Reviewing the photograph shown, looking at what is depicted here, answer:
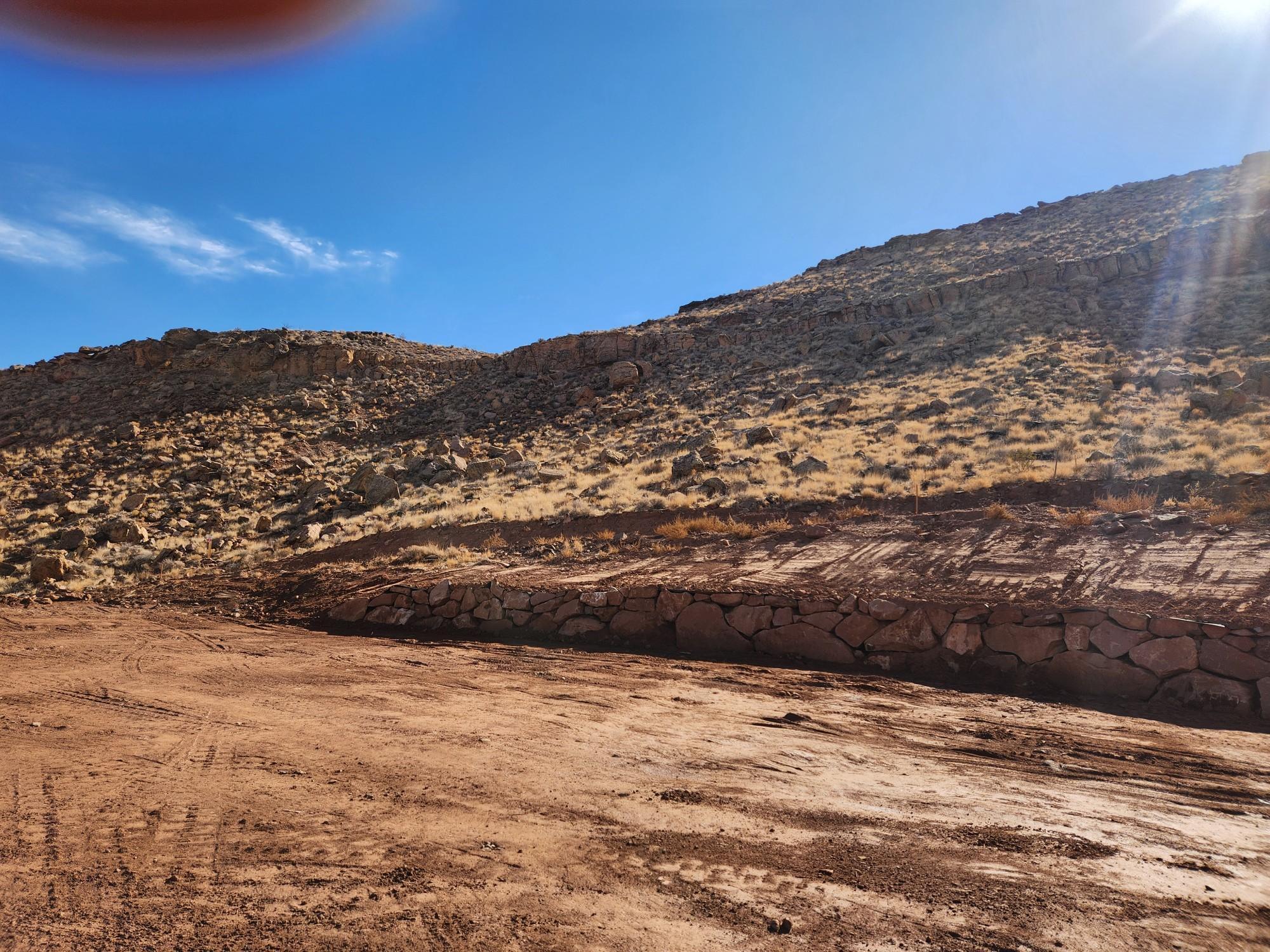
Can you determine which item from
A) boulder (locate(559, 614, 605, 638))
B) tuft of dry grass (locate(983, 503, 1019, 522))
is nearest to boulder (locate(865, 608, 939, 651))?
tuft of dry grass (locate(983, 503, 1019, 522))

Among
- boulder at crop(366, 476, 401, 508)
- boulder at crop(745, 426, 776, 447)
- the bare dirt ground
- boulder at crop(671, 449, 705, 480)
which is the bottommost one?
the bare dirt ground

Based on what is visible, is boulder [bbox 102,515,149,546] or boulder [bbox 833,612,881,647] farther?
boulder [bbox 102,515,149,546]

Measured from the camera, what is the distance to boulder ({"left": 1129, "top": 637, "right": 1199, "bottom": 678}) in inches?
262

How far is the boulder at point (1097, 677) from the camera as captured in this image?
682cm

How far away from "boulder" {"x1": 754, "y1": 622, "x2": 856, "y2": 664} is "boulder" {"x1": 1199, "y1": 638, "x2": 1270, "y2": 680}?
11.4ft

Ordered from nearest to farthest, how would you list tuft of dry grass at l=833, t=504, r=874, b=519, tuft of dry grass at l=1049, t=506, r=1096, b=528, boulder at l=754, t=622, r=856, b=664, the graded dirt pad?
the graded dirt pad → boulder at l=754, t=622, r=856, b=664 → tuft of dry grass at l=1049, t=506, r=1096, b=528 → tuft of dry grass at l=833, t=504, r=874, b=519

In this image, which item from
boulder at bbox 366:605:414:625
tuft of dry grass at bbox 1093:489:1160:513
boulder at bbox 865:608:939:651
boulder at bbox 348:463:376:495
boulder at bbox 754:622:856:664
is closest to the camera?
boulder at bbox 865:608:939:651

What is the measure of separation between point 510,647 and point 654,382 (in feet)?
92.7

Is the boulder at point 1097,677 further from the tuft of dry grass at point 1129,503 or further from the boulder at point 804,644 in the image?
the tuft of dry grass at point 1129,503

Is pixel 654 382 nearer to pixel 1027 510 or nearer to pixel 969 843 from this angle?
pixel 1027 510

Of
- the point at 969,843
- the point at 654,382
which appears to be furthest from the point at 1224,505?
the point at 654,382

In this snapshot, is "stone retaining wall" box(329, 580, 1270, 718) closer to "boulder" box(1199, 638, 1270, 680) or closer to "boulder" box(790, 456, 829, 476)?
"boulder" box(1199, 638, 1270, 680)

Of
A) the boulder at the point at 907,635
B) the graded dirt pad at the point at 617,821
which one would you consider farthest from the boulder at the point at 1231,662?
the boulder at the point at 907,635

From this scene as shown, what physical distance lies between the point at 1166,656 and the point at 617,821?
6128 mm
